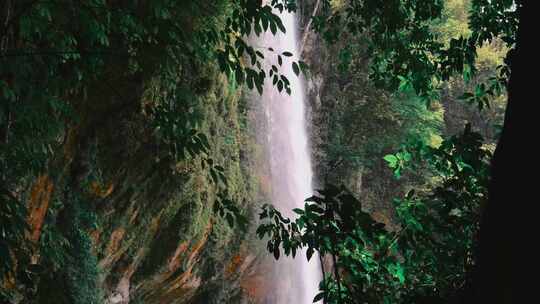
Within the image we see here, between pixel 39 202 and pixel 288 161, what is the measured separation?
679 cm

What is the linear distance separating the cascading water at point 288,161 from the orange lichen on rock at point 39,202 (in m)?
5.04

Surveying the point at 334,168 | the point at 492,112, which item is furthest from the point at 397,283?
the point at 492,112

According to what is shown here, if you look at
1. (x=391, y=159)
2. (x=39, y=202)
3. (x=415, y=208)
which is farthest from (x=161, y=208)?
(x=415, y=208)

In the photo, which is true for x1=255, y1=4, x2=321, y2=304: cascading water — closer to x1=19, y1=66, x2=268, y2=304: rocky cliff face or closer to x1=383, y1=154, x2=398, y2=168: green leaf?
x1=19, y1=66, x2=268, y2=304: rocky cliff face

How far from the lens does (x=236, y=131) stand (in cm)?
695

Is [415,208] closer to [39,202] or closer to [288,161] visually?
[39,202]

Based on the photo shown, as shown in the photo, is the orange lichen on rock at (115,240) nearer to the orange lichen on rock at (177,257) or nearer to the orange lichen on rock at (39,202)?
the orange lichen on rock at (177,257)

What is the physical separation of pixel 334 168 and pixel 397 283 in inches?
431

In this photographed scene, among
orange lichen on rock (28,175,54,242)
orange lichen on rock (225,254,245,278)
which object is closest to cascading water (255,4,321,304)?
orange lichen on rock (225,254,245,278)

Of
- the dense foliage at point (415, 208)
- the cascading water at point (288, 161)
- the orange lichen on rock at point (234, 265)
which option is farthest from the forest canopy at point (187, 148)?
the cascading water at point (288, 161)

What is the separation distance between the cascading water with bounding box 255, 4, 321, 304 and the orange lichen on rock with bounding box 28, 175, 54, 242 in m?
5.04

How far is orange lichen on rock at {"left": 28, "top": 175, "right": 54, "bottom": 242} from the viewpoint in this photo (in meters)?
3.63

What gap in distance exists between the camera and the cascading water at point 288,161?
9.14m

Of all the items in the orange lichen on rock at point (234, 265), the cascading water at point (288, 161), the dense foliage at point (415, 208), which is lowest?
the dense foliage at point (415, 208)
